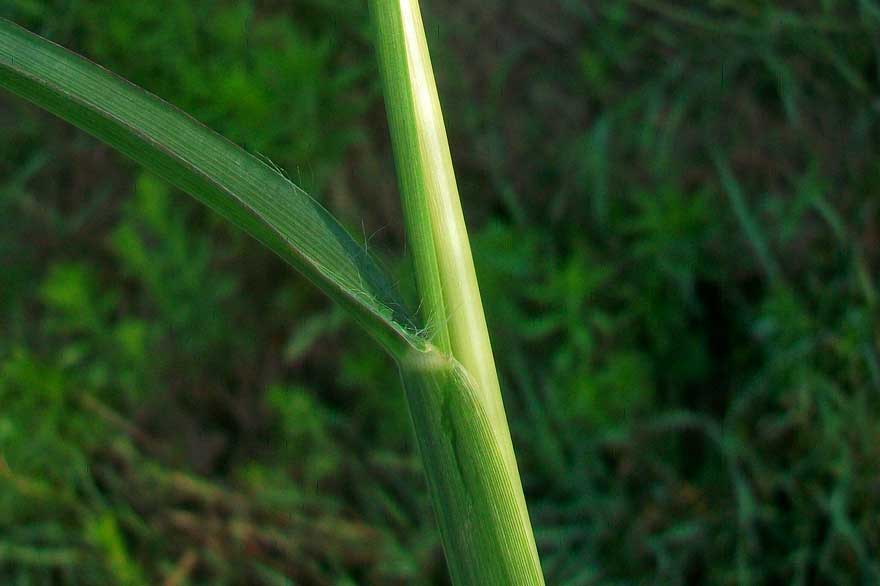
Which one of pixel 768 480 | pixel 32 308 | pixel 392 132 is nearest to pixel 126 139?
pixel 392 132

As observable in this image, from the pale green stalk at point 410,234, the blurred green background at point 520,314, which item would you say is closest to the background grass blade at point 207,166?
the pale green stalk at point 410,234

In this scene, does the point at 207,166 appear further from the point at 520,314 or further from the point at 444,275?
the point at 520,314

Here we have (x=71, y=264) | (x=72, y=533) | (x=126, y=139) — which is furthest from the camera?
(x=71, y=264)

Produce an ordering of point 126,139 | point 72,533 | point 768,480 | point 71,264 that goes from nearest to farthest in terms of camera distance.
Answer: point 126,139
point 768,480
point 72,533
point 71,264

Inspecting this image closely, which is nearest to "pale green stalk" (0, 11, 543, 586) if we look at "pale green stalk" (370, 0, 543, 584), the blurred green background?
"pale green stalk" (370, 0, 543, 584)

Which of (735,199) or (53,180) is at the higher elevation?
(735,199)

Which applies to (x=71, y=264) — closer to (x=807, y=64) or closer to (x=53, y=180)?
(x=53, y=180)

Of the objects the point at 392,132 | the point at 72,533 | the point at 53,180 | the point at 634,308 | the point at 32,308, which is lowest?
the point at 72,533

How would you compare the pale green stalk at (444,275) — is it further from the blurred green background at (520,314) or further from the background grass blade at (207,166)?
the blurred green background at (520,314)
